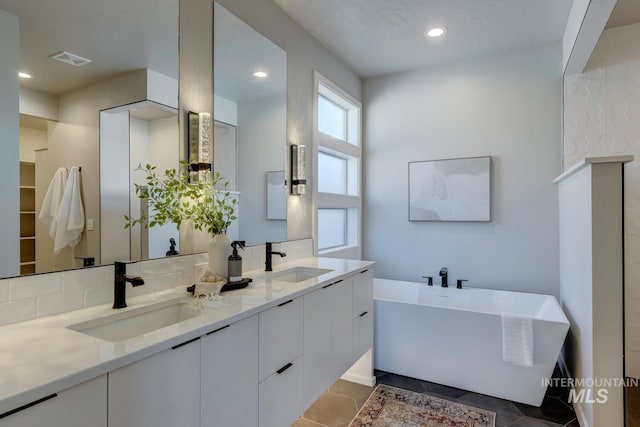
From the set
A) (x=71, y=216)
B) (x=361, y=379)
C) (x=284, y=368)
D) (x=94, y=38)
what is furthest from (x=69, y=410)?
(x=361, y=379)

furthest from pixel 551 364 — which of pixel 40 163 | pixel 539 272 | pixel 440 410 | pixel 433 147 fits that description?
pixel 40 163

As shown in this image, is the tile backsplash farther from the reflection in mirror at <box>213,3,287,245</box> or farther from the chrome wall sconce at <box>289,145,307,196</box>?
the chrome wall sconce at <box>289,145,307,196</box>

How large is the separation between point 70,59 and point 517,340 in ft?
9.96

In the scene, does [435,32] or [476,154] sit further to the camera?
[476,154]

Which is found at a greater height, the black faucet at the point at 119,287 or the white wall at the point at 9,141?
the white wall at the point at 9,141

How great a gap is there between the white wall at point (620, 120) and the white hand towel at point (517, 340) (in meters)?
1.22

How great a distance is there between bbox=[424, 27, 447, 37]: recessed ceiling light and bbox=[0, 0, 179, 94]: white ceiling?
2.11 meters

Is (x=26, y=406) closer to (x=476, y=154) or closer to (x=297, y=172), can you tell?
(x=297, y=172)

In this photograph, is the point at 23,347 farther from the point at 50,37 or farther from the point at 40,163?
the point at 50,37

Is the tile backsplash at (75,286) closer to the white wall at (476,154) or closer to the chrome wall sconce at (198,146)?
the chrome wall sconce at (198,146)

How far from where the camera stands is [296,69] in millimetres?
2887

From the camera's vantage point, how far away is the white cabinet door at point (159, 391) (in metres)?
0.95

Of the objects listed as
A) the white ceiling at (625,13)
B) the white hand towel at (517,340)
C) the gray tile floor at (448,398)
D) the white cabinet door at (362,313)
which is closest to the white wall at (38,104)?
the white cabinet door at (362,313)

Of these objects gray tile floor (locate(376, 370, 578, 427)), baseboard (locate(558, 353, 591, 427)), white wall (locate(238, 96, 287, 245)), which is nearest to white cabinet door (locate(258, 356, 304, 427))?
white wall (locate(238, 96, 287, 245))
